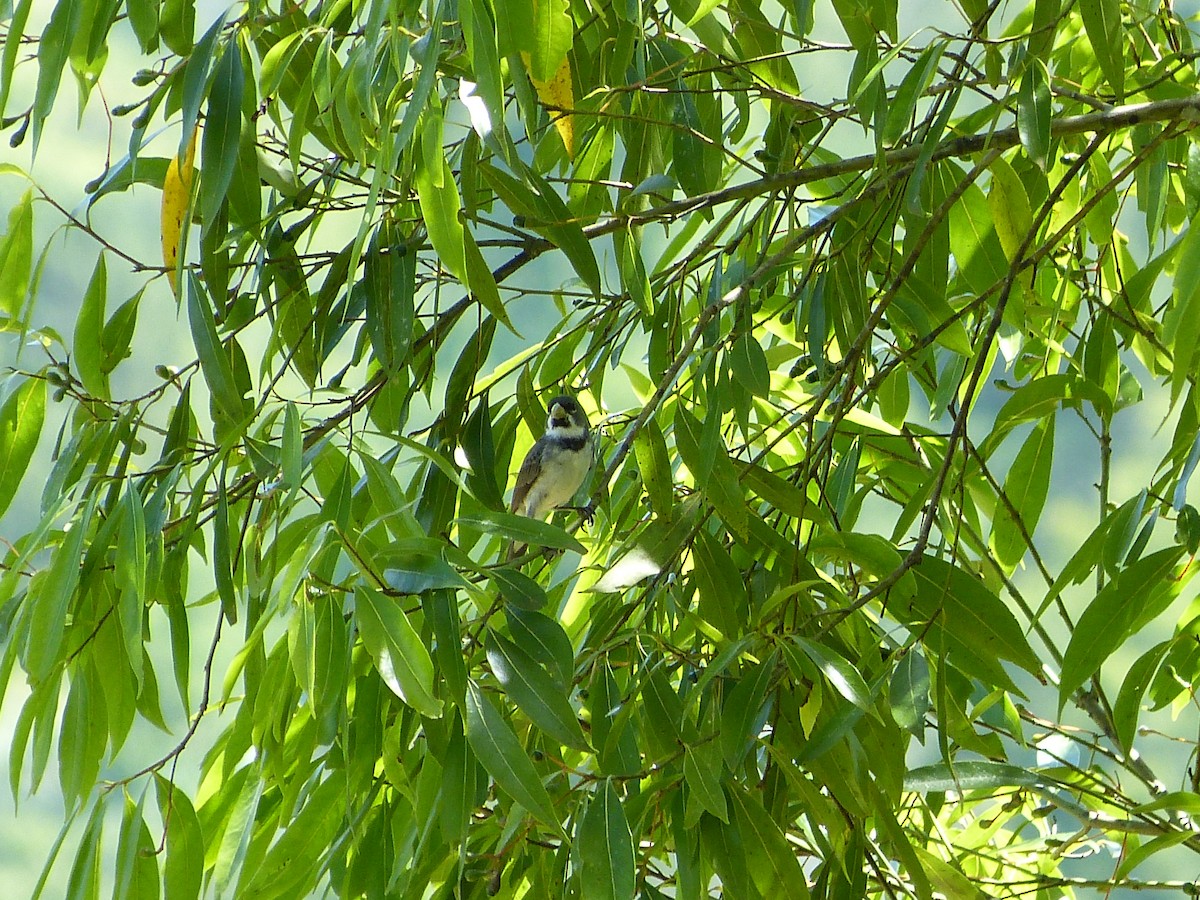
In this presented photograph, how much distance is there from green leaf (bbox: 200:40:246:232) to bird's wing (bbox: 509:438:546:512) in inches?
47.3

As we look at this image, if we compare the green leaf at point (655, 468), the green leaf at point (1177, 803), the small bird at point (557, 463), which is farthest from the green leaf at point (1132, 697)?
the small bird at point (557, 463)

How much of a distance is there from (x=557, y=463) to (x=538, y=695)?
50.6 inches

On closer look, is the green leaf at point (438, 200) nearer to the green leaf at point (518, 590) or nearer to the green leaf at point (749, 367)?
the green leaf at point (518, 590)

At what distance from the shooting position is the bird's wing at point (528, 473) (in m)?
2.33

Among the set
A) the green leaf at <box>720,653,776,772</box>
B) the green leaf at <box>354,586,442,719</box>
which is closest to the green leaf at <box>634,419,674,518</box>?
the green leaf at <box>720,653,776,772</box>

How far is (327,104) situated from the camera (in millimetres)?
1065

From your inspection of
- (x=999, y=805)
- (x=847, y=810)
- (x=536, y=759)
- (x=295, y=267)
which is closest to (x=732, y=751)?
(x=847, y=810)

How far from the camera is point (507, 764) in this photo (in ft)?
3.17

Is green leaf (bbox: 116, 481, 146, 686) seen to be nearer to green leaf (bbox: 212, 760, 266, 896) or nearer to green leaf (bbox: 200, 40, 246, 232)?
green leaf (bbox: 212, 760, 266, 896)

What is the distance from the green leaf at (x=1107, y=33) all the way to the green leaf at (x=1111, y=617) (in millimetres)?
434

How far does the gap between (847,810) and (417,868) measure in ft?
1.27

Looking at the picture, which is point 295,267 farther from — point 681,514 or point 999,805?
point 999,805

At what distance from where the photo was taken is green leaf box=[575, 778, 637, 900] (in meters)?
1.00

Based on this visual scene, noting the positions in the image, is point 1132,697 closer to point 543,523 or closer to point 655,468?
point 655,468
